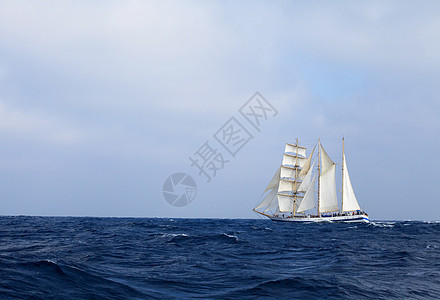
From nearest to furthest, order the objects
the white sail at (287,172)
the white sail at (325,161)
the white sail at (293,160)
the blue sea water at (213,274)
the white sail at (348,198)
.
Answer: the blue sea water at (213,274) → the white sail at (325,161) → the white sail at (348,198) → the white sail at (287,172) → the white sail at (293,160)

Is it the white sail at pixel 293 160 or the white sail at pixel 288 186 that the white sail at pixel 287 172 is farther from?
the white sail at pixel 293 160

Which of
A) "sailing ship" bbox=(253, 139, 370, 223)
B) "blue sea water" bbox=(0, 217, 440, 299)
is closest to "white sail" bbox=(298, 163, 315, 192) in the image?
"sailing ship" bbox=(253, 139, 370, 223)

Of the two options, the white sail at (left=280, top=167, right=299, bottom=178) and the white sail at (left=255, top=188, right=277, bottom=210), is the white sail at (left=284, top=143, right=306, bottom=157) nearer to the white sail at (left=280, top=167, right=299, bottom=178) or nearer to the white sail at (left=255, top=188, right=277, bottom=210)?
the white sail at (left=280, top=167, right=299, bottom=178)

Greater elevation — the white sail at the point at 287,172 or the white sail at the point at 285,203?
the white sail at the point at 287,172

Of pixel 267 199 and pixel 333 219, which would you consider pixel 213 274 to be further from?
pixel 267 199

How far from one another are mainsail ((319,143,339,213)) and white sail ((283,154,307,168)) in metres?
14.7

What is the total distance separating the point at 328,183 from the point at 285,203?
15.4 m

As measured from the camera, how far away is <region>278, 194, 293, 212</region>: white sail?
3898 inches

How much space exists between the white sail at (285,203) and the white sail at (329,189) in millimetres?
11703

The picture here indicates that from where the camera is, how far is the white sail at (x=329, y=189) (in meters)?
90.2

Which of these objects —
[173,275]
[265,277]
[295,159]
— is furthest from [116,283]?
[295,159]

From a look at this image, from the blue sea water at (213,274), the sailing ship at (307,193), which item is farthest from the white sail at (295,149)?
the blue sea water at (213,274)

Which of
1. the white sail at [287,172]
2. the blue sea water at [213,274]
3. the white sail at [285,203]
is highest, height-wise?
the white sail at [287,172]

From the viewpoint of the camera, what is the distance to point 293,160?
4178 inches
